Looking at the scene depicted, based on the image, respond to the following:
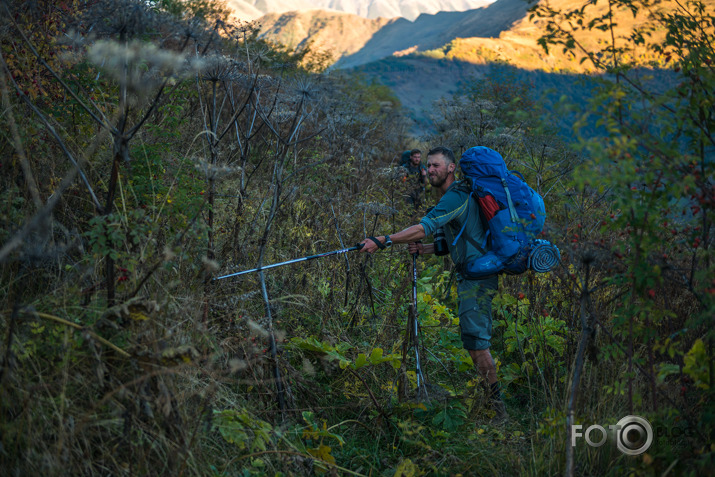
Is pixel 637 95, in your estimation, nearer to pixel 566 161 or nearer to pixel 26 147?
pixel 26 147

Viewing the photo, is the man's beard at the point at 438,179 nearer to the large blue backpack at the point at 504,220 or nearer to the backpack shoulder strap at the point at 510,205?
the large blue backpack at the point at 504,220

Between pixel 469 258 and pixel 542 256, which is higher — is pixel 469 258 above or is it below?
below

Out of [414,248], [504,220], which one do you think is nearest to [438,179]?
[414,248]

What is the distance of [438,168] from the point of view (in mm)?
4230

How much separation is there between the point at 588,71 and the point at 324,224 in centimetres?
381

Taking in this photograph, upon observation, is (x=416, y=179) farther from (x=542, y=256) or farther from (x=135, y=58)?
(x=135, y=58)

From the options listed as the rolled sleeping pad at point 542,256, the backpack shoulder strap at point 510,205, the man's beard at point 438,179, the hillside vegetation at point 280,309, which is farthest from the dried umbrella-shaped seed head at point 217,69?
the rolled sleeping pad at point 542,256

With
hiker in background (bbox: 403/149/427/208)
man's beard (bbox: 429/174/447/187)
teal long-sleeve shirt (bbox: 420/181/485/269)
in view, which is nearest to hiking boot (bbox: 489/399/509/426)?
teal long-sleeve shirt (bbox: 420/181/485/269)

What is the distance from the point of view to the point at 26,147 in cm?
359

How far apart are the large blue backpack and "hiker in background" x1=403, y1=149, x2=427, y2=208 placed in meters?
2.96

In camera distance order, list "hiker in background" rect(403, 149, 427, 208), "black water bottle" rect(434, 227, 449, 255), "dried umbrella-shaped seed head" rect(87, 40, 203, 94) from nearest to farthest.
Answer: "dried umbrella-shaped seed head" rect(87, 40, 203, 94)
"black water bottle" rect(434, 227, 449, 255)
"hiker in background" rect(403, 149, 427, 208)

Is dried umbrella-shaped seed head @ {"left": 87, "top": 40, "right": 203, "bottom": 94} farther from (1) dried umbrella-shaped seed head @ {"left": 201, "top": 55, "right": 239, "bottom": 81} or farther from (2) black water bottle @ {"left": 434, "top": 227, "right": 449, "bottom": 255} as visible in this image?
(2) black water bottle @ {"left": 434, "top": 227, "right": 449, "bottom": 255}

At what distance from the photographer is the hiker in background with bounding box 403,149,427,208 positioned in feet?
25.2

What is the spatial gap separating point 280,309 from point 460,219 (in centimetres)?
157
